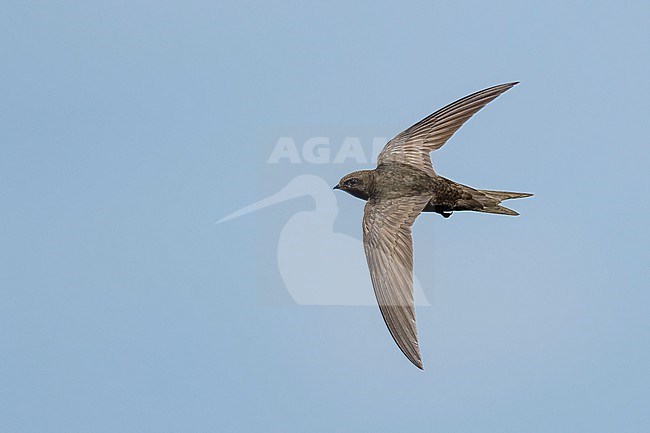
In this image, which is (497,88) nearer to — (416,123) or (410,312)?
(416,123)

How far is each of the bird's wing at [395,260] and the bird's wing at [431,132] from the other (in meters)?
1.46

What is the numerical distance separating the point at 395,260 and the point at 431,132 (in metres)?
3.41

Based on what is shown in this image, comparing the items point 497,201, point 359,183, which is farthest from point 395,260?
point 497,201

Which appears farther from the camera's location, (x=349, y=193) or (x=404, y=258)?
(x=349, y=193)

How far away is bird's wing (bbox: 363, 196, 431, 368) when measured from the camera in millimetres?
15891

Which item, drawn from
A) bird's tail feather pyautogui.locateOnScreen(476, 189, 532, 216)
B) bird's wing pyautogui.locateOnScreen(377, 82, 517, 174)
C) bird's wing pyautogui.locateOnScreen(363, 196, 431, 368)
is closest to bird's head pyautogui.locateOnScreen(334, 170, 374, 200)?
bird's wing pyautogui.locateOnScreen(363, 196, 431, 368)

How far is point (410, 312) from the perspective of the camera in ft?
52.9

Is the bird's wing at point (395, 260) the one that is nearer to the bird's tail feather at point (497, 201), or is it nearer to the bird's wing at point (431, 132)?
the bird's tail feather at point (497, 201)

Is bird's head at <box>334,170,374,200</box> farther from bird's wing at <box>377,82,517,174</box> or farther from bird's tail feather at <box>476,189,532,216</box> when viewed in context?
bird's tail feather at <box>476,189,532,216</box>

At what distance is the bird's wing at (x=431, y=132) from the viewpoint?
19031 mm

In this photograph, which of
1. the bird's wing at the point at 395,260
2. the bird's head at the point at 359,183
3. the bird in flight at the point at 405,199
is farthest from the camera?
the bird's head at the point at 359,183

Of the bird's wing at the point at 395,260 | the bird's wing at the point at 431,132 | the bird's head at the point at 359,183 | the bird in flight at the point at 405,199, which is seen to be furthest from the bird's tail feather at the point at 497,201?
the bird's head at the point at 359,183

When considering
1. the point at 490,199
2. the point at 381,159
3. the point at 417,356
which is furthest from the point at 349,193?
the point at 417,356

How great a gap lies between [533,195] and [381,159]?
280 cm
